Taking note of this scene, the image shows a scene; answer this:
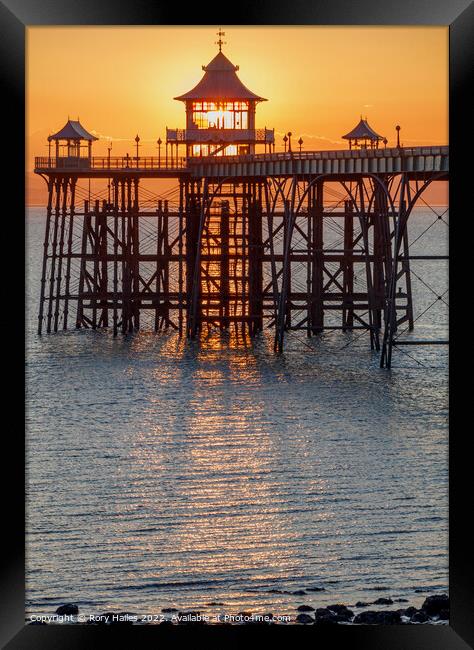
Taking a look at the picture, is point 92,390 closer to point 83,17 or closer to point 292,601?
point 292,601

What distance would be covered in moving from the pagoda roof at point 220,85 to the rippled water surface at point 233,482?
59.1ft

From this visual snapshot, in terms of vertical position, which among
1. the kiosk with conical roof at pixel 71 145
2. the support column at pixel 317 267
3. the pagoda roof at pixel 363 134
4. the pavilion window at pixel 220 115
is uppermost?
the pavilion window at pixel 220 115

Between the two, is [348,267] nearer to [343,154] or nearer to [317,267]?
[317,267]

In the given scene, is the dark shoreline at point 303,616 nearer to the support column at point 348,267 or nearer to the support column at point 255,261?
the support column at point 348,267

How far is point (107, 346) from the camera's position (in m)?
61.3

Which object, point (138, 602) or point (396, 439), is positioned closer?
point (138, 602)

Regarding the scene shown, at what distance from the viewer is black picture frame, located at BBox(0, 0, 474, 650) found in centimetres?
1711

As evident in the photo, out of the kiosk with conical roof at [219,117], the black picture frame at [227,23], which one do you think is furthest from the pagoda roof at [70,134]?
the black picture frame at [227,23]

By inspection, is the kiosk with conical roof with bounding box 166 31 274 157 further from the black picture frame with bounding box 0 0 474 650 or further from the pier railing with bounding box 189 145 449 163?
the black picture frame with bounding box 0 0 474 650

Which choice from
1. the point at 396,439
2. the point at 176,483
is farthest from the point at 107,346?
the point at 176,483

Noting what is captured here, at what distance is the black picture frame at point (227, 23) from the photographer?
56.1ft

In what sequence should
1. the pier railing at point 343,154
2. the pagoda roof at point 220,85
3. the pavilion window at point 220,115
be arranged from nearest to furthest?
the pier railing at point 343,154, the pagoda roof at point 220,85, the pavilion window at point 220,115
